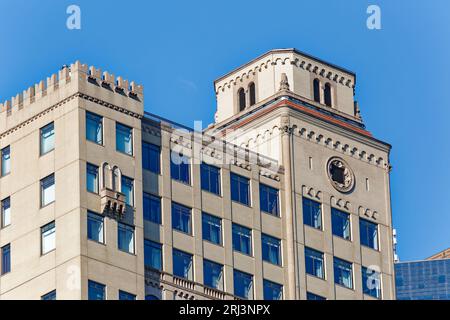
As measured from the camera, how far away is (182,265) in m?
115

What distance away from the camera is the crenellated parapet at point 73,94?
11269 cm

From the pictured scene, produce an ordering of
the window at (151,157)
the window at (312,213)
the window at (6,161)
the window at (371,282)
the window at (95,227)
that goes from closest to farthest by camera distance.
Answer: the window at (95,227) < the window at (151,157) < the window at (6,161) < the window at (312,213) < the window at (371,282)

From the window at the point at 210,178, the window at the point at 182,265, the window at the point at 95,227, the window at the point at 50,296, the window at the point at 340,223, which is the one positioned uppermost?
the window at the point at 210,178

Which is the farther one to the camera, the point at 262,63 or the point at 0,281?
Result: the point at 262,63

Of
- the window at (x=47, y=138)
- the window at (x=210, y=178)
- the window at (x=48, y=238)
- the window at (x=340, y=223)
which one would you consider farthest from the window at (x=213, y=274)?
the window at (x=47, y=138)

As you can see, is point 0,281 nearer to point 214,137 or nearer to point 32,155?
point 32,155

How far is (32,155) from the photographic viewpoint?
11325 centimetres

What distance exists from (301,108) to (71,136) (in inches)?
809

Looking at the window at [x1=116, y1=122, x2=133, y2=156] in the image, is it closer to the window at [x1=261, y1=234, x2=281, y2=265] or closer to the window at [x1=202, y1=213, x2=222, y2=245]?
the window at [x1=202, y1=213, x2=222, y2=245]

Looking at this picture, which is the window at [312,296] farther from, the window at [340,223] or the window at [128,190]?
the window at [128,190]

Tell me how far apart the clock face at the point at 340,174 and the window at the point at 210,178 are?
33.3ft

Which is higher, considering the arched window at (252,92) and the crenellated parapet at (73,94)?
the arched window at (252,92)

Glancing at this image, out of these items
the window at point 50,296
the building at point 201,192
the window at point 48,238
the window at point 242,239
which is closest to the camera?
the window at point 50,296
